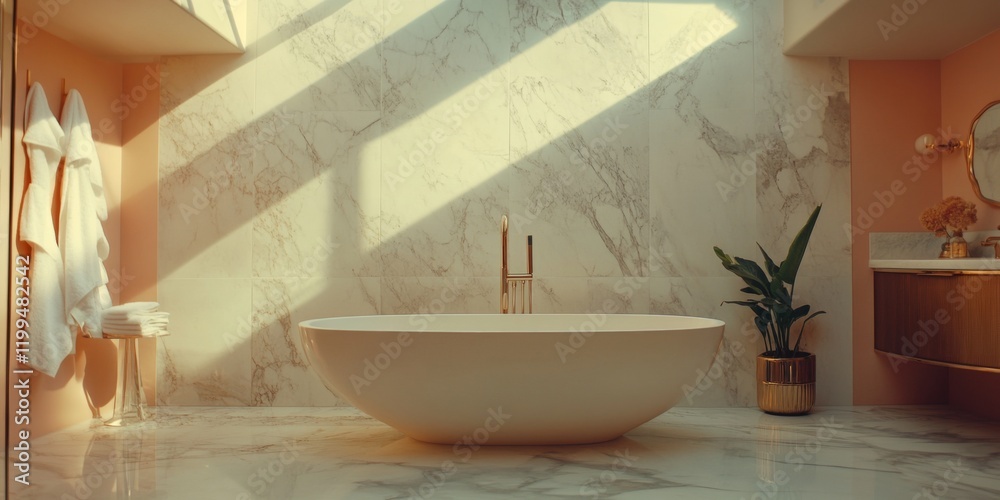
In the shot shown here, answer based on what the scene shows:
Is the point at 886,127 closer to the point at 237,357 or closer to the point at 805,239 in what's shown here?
the point at 805,239

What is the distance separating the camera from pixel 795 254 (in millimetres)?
3182

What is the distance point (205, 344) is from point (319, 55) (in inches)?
59.0

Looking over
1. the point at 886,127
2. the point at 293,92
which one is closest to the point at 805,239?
the point at 886,127

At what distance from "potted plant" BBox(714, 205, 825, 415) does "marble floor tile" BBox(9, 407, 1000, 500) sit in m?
0.09

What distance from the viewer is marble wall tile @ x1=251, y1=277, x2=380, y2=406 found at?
351 centimetres

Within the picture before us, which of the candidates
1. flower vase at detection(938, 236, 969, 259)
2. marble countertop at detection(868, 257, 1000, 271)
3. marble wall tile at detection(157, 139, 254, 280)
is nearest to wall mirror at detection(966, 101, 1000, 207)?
flower vase at detection(938, 236, 969, 259)

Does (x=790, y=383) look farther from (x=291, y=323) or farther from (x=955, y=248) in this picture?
(x=291, y=323)

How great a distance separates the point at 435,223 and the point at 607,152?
890 millimetres

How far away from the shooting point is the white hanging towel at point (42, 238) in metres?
2.81

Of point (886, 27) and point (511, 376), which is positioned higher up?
point (886, 27)

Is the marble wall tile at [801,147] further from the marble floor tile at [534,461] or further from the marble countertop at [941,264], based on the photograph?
the marble floor tile at [534,461]

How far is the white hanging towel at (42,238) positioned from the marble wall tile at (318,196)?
0.87 metres

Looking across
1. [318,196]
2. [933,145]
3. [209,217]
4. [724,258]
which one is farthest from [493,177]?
[933,145]

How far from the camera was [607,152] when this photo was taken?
11.5ft
